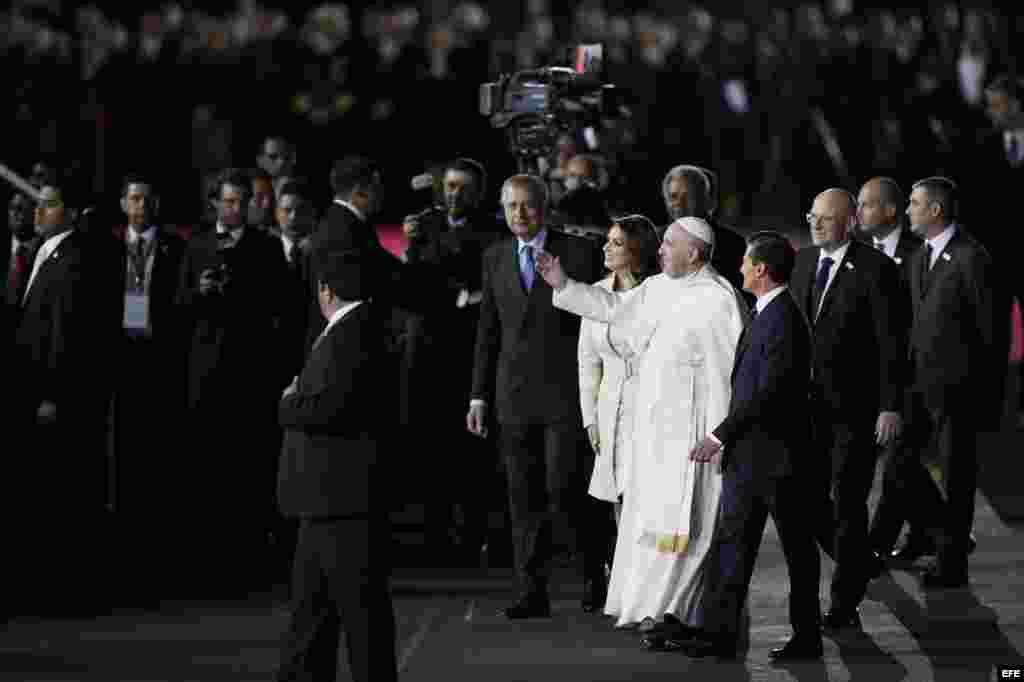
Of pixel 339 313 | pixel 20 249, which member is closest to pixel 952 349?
pixel 339 313

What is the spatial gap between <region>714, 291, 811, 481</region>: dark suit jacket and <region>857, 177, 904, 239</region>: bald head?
2.15 meters

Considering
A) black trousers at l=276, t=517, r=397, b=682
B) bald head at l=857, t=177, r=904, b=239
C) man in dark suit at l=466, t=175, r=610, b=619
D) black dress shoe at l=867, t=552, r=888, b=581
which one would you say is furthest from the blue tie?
black trousers at l=276, t=517, r=397, b=682

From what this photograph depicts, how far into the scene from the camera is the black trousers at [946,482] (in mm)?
13828

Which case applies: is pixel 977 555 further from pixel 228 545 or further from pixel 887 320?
pixel 228 545

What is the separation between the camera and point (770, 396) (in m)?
11.4

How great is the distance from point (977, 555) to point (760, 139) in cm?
1698

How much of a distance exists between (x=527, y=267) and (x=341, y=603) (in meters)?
3.76

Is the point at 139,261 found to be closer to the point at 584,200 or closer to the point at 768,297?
the point at 584,200

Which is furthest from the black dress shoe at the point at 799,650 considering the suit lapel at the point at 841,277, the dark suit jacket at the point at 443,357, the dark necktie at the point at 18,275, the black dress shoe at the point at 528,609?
the dark necktie at the point at 18,275

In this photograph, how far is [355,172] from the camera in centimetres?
1043

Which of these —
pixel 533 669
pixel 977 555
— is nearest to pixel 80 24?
pixel 977 555

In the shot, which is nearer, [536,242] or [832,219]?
[832,219]

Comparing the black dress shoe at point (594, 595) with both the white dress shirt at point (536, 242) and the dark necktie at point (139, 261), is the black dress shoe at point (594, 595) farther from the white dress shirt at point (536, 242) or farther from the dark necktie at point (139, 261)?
the dark necktie at point (139, 261)

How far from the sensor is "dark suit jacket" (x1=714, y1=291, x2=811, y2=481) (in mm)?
11406
